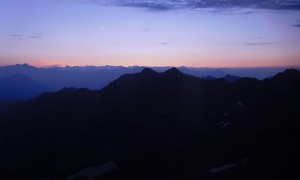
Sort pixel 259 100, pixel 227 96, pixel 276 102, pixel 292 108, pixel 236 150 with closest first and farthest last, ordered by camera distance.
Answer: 1. pixel 236 150
2. pixel 292 108
3. pixel 276 102
4. pixel 259 100
5. pixel 227 96

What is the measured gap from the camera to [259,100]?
285 ft

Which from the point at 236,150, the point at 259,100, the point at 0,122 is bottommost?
the point at 0,122

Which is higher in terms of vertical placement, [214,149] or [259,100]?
[259,100]

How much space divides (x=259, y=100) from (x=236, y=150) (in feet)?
103

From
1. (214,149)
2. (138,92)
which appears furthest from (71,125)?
(214,149)

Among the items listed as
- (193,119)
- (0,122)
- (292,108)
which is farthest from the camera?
(0,122)

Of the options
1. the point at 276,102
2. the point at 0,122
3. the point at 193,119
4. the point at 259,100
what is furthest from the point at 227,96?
the point at 0,122

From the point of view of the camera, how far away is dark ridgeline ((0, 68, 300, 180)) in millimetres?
54000

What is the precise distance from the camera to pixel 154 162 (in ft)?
236

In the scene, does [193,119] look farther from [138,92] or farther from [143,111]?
[138,92]

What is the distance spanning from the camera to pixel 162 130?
327 ft

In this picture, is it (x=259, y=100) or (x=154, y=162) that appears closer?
(x=154, y=162)

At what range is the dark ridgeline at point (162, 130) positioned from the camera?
54.0 meters

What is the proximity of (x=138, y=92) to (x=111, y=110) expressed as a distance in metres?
13.0
